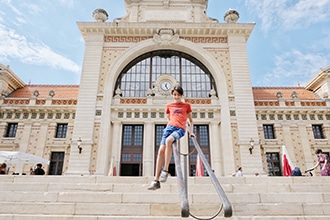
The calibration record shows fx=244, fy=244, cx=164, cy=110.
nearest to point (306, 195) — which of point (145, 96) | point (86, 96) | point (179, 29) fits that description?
point (145, 96)

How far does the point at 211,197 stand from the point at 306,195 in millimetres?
2473

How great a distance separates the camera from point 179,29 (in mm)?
23688

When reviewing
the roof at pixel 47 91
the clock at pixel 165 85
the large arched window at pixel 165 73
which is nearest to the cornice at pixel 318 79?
the large arched window at pixel 165 73

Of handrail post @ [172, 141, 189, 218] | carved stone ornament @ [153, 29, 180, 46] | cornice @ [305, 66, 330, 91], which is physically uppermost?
carved stone ornament @ [153, 29, 180, 46]

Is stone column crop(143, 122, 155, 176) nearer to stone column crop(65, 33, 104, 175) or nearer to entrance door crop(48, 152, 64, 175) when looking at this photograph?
stone column crop(65, 33, 104, 175)

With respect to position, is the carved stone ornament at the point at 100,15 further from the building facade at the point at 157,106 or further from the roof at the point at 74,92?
the roof at the point at 74,92

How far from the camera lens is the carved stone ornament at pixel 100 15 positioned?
80.6ft

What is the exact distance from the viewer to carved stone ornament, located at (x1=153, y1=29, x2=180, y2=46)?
76.8 feet

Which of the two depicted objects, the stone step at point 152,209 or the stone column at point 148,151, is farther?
the stone column at point 148,151

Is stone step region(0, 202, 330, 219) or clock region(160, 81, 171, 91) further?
clock region(160, 81, 171, 91)

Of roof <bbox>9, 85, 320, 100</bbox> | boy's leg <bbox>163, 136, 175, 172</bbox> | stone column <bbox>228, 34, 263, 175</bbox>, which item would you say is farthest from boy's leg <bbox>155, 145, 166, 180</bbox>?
roof <bbox>9, 85, 320, 100</bbox>

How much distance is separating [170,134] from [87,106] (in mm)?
17650

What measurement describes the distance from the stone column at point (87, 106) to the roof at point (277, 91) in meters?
16.5

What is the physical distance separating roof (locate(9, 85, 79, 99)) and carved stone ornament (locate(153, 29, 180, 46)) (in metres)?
10.5
